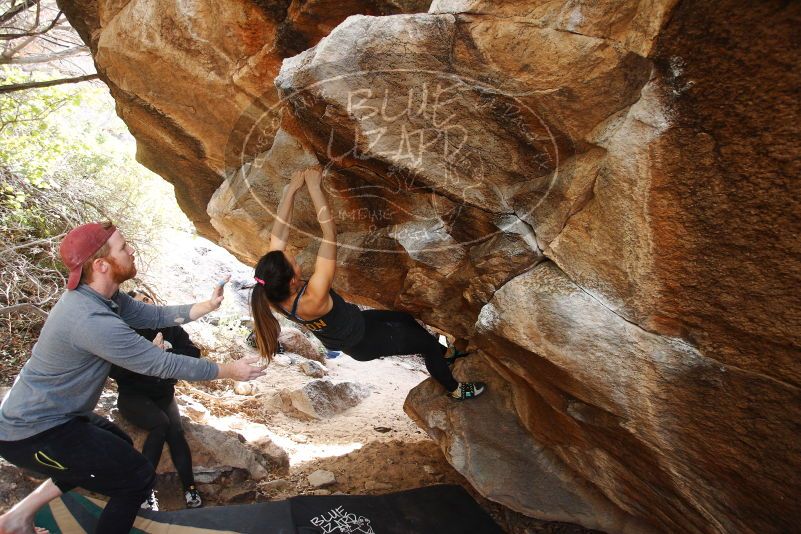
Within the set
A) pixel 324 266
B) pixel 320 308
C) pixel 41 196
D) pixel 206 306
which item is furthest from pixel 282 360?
pixel 324 266

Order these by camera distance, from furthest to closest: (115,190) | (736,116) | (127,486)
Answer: (115,190), (127,486), (736,116)

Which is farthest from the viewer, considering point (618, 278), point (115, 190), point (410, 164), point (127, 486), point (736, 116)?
point (115, 190)

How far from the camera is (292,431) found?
5.87m

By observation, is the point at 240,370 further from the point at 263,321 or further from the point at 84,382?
the point at 84,382

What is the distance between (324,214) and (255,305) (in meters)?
0.70

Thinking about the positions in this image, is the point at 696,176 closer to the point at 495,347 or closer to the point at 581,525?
the point at 495,347

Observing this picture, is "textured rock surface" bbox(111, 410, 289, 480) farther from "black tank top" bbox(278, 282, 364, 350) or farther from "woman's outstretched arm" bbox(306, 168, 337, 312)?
"woman's outstretched arm" bbox(306, 168, 337, 312)

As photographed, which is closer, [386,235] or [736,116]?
[736,116]

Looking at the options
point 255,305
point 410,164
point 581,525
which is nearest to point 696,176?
point 410,164

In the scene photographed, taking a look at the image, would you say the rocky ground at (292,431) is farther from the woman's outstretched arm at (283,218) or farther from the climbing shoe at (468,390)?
the woman's outstretched arm at (283,218)

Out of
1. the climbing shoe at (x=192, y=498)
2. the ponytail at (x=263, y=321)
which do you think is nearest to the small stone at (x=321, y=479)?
the climbing shoe at (x=192, y=498)

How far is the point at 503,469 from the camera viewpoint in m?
3.66

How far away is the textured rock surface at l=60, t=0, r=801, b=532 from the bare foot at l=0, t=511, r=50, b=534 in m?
2.52

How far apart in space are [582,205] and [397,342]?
1.76 m
